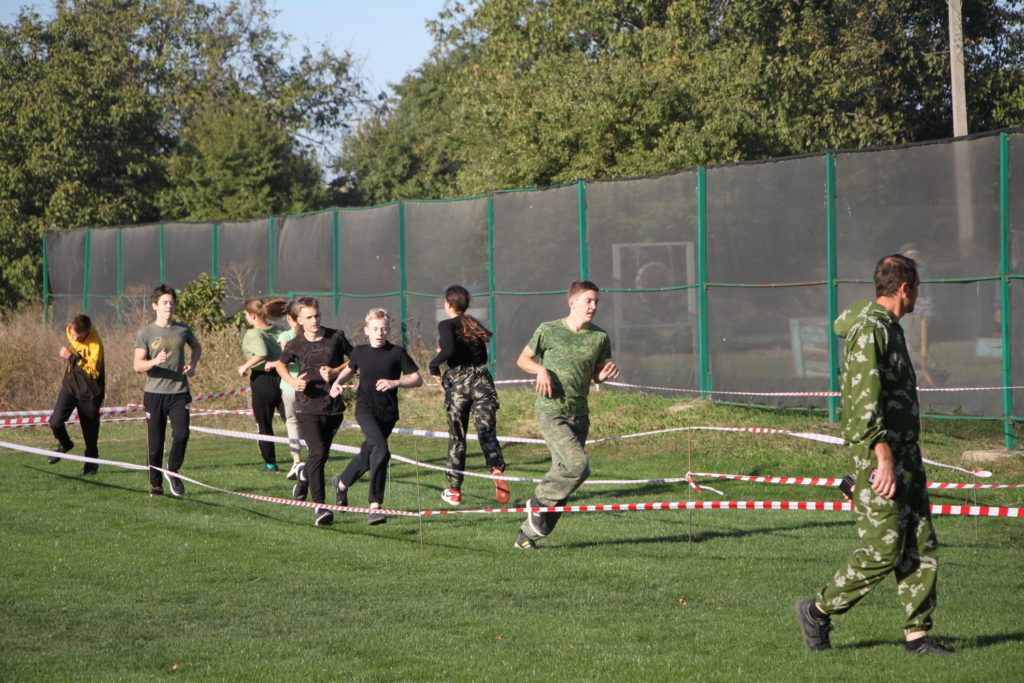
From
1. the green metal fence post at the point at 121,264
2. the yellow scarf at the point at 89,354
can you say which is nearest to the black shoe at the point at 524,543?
the yellow scarf at the point at 89,354

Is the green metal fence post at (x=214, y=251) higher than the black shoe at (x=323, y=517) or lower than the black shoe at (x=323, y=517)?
higher

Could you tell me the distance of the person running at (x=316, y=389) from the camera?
9.20 m

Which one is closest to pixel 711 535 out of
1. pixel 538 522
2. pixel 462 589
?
pixel 538 522

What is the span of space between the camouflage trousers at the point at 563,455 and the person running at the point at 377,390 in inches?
54.5

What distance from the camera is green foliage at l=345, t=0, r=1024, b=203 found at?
25344 millimetres

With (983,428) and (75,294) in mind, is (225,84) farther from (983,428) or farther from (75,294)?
(983,428)

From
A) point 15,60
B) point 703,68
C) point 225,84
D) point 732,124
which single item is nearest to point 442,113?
point 225,84

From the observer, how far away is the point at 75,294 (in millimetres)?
27641

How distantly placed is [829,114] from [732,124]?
14.1ft

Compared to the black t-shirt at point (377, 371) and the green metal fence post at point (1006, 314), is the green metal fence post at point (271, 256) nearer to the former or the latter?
the green metal fence post at point (1006, 314)

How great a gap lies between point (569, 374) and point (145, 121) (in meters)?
34.7

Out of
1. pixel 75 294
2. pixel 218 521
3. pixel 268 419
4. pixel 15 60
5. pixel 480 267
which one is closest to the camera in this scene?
pixel 218 521

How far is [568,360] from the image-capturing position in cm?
790

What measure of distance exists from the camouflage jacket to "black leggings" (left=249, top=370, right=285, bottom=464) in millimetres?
8002
